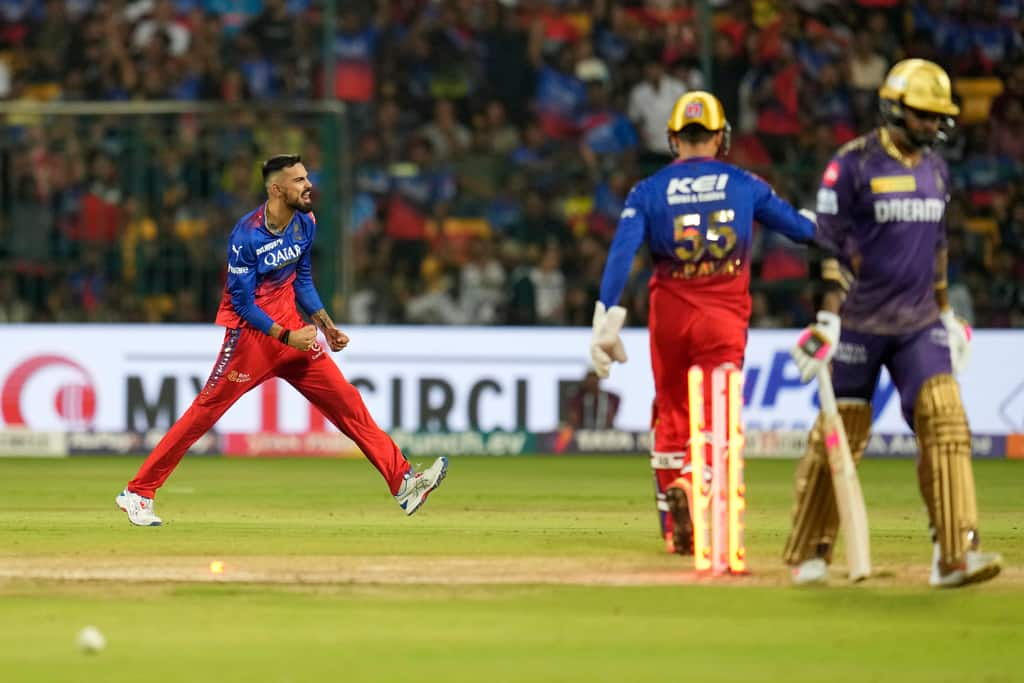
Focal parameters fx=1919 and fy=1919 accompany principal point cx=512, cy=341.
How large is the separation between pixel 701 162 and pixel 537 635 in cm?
364

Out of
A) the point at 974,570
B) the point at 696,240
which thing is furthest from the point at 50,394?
the point at 974,570

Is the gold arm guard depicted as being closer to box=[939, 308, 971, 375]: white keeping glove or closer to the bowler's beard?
box=[939, 308, 971, 375]: white keeping glove

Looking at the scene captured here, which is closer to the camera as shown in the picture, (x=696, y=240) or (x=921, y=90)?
(x=921, y=90)

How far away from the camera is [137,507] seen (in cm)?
1228

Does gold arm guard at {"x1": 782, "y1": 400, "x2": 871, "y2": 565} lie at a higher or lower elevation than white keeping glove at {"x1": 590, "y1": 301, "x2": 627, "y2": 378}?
lower

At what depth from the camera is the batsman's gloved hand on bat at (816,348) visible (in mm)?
9211

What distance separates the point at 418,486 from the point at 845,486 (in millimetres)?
3929

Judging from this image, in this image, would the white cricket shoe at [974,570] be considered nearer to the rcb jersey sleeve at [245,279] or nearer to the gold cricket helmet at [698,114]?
the gold cricket helmet at [698,114]

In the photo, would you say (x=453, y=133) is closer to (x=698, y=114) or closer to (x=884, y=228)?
(x=698, y=114)

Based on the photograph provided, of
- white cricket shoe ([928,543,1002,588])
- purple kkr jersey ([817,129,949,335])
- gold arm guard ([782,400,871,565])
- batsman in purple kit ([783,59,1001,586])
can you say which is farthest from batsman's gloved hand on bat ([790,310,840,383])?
white cricket shoe ([928,543,1002,588])

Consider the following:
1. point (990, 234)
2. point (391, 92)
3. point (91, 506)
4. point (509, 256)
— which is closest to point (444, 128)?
point (391, 92)

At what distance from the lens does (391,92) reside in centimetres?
2331

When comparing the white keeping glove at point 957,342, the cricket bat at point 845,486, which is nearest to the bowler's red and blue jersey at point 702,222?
the white keeping glove at point 957,342

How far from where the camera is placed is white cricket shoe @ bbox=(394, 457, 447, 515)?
12.5 meters
